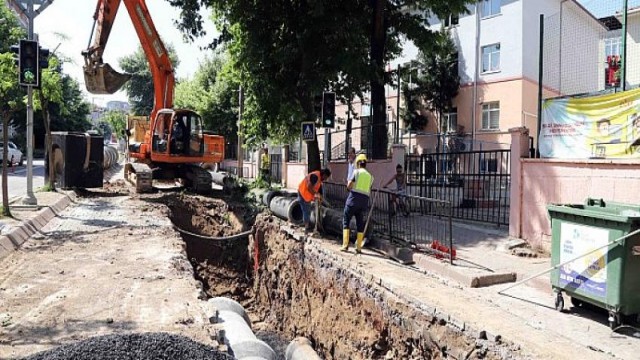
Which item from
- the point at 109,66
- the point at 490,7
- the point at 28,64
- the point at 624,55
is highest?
the point at 490,7

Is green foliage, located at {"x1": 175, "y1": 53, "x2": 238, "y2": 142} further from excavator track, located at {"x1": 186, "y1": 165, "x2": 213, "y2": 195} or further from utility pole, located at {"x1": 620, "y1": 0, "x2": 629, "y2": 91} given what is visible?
utility pole, located at {"x1": 620, "y1": 0, "x2": 629, "y2": 91}

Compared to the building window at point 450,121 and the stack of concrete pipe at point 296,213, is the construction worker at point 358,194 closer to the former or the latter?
the stack of concrete pipe at point 296,213

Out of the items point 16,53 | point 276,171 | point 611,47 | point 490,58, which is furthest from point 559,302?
point 276,171

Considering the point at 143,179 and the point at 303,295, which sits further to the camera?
the point at 143,179

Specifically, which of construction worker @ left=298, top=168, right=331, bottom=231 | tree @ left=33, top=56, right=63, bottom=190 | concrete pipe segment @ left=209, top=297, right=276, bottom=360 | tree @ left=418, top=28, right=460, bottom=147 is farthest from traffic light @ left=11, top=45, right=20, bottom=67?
tree @ left=418, top=28, right=460, bottom=147

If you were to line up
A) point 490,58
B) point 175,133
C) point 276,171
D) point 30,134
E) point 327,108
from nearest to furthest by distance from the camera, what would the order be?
point 327,108
point 30,134
point 175,133
point 490,58
point 276,171

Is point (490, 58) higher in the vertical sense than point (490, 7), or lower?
lower

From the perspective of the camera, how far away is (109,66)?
1482 cm

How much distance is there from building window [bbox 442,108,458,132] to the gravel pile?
2423 centimetres

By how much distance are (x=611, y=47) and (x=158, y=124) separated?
13243 millimetres

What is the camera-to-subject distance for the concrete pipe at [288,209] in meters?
12.4

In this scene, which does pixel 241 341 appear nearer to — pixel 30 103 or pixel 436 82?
pixel 30 103

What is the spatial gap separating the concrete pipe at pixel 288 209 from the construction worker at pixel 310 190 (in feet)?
2.88

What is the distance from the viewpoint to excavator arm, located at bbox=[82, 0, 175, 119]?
14.8m
